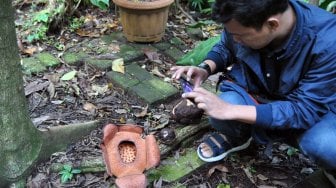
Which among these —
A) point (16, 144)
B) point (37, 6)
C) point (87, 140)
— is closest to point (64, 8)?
point (37, 6)

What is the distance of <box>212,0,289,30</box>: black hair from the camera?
1.70 metres

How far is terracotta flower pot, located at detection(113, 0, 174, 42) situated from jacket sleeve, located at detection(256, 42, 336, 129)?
1554mm

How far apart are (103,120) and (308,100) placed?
3.71ft

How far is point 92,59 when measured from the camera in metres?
3.04

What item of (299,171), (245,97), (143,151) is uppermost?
(245,97)

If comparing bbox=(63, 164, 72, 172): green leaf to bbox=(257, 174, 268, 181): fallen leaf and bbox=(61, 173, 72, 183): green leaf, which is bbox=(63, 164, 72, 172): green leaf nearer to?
bbox=(61, 173, 72, 183): green leaf

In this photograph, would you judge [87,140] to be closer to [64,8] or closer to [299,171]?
[299,171]

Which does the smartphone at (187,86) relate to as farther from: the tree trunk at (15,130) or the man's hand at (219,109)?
the tree trunk at (15,130)

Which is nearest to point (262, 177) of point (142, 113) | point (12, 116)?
point (142, 113)

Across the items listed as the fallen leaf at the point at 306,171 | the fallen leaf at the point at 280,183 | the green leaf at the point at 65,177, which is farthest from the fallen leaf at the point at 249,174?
the green leaf at the point at 65,177

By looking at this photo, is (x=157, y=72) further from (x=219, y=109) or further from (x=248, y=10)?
(x=248, y=10)

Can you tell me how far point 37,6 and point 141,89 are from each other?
163 centimetres

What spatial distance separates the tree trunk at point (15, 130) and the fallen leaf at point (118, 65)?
717 mm

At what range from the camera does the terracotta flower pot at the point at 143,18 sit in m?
3.17
